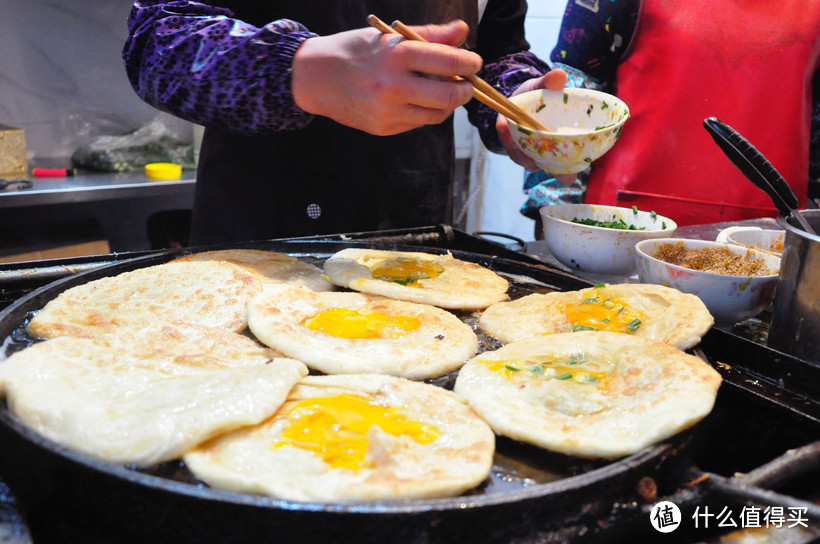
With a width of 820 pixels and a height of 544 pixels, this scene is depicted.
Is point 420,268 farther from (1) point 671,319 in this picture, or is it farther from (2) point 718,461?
(2) point 718,461

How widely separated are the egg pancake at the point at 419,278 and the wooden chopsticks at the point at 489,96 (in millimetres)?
571

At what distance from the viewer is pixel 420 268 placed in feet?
7.15

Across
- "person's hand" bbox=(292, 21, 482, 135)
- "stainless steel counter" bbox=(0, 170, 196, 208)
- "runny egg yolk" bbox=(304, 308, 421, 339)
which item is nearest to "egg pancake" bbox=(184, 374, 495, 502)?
"runny egg yolk" bbox=(304, 308, 421, 339)

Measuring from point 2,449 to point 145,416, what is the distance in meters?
0.22

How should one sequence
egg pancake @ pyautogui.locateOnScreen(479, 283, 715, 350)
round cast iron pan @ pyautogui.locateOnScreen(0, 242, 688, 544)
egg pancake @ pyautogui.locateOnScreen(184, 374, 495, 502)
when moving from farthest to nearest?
1. egg pancake @ pyautogui.locateOnScreen(479, 283, 715, 350)
2. egg pancake @ pyautogui.locateOnScreen(184, 374, 495, 502)
3. round cast iron pan @ pyautogui.locateOnScreen(0, 242, 688, 544)

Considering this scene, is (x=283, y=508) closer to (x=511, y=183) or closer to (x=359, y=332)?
(x=359, y=332)

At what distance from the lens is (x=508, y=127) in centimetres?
260

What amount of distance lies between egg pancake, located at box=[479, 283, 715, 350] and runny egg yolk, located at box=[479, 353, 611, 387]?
0.19 metres

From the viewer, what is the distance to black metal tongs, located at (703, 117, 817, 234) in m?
1.77

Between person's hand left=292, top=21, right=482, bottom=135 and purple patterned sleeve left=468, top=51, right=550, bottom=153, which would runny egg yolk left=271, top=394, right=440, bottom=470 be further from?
purple patterned sleeve left=468, top=51, right=550, bottom=153

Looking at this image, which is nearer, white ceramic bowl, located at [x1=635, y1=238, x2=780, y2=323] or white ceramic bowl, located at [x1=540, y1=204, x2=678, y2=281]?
white ceramic bowl, located at [x1=635, y1=238, x2=780, y2=323]

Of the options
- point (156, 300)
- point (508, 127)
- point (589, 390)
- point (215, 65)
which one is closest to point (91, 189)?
point (215, 65)

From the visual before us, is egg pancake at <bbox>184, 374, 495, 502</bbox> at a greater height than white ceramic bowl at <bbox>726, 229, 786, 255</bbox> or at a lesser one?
lesser

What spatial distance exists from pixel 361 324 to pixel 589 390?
0.62 metres
